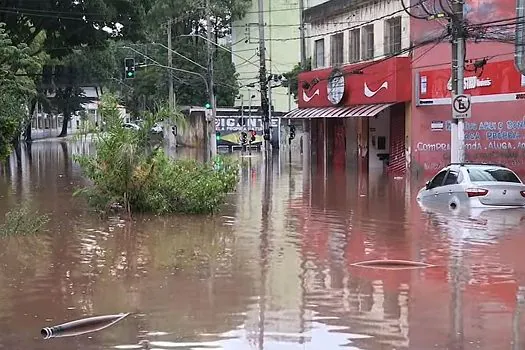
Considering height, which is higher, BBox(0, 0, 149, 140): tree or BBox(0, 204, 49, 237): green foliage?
BBox(0, 0, 149, 140): tree

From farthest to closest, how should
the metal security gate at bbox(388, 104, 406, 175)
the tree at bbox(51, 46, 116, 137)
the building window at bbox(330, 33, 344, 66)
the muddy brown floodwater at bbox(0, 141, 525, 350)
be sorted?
the tree at bbox(51, 46, 116, 137) → the building window at bbox(330, 33, 344, 66) → the metal security gate at bbox(388, 104, 406, 175) → the muddy brown floodwater at bbox(0, 141, 525, 350)

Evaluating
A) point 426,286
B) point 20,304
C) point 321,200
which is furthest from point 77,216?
point 426,286

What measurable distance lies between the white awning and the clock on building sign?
0.45 m

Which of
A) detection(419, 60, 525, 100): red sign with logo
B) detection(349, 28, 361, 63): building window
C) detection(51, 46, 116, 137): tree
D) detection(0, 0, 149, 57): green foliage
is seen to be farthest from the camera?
detection(51, 46, 116, 137): tree

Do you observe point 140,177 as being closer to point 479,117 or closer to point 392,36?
point 479,117

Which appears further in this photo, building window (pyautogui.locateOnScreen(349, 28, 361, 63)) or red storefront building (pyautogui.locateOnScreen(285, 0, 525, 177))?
building window (pyautogui.locateOnScreen(349, 28, 361, 63))

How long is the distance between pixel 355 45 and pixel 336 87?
2.18 m

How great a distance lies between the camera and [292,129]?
5738 centimetres

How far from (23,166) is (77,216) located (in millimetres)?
23088

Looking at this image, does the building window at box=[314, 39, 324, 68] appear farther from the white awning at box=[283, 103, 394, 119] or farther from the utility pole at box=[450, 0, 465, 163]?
the utility pole at box=[450, 0, 465, 163]

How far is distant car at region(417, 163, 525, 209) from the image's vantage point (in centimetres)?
1833

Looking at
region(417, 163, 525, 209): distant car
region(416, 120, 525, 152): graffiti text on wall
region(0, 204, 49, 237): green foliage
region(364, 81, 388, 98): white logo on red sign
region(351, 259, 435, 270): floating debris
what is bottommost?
region(351, 259, 435, 270): floating debris

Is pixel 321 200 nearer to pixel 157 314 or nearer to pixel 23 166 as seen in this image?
pixel 157 314

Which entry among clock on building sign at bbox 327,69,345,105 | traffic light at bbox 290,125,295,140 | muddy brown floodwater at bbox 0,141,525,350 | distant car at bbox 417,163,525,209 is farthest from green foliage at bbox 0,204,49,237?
traffic light at bbox 290,125,295,140
